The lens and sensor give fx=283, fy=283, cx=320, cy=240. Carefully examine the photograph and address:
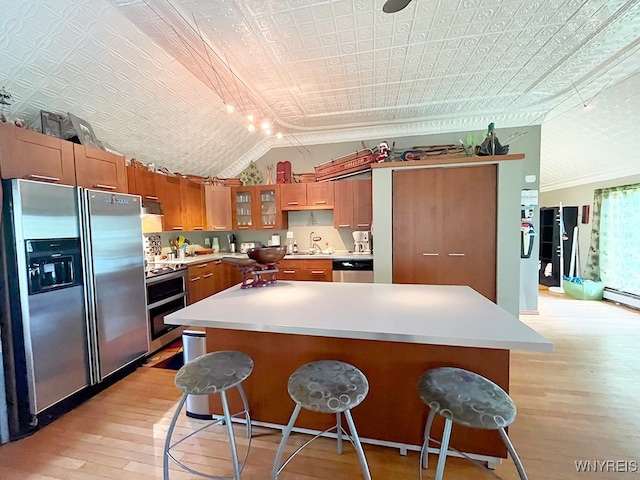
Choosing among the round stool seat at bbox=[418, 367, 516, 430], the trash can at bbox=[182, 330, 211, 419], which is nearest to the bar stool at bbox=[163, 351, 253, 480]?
the trash can at bbox=[182, 330, 211, 419]

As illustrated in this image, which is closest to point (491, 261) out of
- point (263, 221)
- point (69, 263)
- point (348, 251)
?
point (348, 251)

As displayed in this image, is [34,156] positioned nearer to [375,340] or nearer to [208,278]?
[208,278]

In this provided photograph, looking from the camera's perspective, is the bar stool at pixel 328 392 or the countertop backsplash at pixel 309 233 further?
the countertop backsplash at pixel 309 233

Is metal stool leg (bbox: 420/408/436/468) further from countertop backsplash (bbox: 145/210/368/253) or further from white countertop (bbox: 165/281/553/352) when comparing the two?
countertop backsplash (bbox: 145/210/368/253)

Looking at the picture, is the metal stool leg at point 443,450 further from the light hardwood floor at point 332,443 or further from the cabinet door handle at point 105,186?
the cabinet door handle at point 105,186

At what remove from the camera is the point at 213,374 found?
1482mm

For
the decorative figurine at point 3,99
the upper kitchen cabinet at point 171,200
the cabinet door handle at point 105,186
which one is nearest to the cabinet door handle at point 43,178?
the cabinet door handle at point 105,186

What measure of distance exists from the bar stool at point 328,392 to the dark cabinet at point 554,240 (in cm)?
650

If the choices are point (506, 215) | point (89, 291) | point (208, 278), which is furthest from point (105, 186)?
point (506, 215)

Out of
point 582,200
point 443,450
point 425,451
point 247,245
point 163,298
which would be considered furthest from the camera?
point 582,200

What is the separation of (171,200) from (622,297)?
23.3 ft

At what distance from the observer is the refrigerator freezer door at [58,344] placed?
6.55 ft

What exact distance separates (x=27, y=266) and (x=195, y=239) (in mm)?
2866

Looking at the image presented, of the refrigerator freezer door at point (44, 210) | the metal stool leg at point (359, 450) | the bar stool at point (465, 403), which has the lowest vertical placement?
the metal stool leg at point (359, 450)
